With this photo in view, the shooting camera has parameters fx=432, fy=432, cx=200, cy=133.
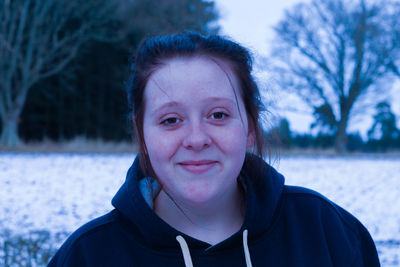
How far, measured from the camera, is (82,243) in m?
1.43

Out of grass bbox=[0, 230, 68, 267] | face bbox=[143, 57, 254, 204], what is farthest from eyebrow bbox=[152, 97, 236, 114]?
grass bbox=[0, 230, 68, 267]

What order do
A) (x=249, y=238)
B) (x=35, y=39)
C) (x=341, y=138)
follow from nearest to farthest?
(x=249, y=238)
(x=35, y=39)
(x=341, y=138)

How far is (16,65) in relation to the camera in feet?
A: 63.9

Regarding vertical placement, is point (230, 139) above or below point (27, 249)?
above

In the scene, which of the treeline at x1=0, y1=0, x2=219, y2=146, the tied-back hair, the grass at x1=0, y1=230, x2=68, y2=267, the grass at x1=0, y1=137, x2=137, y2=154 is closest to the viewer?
the tied-back hair

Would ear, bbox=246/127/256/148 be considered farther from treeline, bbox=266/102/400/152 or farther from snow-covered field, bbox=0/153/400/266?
treeline, bbox=266/102/400/152

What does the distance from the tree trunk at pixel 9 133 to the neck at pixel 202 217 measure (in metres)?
18.6

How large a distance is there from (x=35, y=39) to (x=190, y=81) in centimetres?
2008

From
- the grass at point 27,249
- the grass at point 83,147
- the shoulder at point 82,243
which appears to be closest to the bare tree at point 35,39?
the grass at point 83,147

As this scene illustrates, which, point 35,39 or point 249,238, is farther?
point 35,39

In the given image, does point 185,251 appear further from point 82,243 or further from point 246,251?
point 82,243

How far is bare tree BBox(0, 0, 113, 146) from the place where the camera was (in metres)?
18.7

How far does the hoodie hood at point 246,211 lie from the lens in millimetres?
1468

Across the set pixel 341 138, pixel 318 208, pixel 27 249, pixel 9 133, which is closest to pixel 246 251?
pixel 318 208
